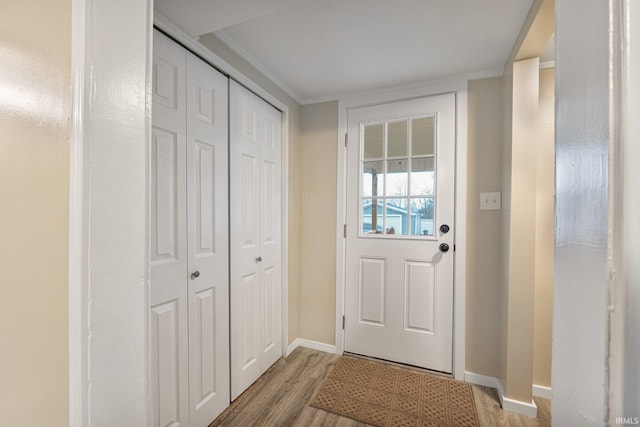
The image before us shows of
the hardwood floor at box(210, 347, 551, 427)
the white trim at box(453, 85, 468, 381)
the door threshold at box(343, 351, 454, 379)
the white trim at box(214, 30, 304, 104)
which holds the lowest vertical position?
the hardwood floor at box(210, 347, 551, 427)

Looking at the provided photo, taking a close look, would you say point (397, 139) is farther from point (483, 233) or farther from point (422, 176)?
point (483, 233)

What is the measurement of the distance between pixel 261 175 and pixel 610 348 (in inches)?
74.2

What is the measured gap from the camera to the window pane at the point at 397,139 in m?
2.12

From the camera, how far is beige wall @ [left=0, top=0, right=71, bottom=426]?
53 cm

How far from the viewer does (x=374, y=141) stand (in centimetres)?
221

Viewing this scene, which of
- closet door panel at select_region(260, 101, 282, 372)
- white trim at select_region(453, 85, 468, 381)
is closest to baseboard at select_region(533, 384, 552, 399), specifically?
white trim at select_region(453, 85, 468, 381)

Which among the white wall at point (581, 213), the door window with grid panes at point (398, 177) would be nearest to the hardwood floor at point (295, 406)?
the door window with grid panes at point (398, 177)

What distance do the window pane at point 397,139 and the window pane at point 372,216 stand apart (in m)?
0.40

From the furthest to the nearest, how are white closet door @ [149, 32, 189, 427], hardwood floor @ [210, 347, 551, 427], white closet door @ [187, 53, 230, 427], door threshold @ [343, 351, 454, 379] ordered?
door threshold @ [343, 351, 454, 379]
hardwood floor @ [210, 347, 551, 427]
white closet door @ [187, 53, 230, 427]
white closet door @ [149, 32, 189, 427]

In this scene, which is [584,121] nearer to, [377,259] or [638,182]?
[638,182]

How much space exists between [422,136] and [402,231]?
0.74 m

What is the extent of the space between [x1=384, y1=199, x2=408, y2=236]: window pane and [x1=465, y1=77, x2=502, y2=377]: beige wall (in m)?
0.44

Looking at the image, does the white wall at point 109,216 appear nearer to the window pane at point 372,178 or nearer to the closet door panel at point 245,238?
the closet door panel at point 245,238

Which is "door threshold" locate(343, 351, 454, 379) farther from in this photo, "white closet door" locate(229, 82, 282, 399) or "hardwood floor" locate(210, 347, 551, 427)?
"white closet door" locate(229, 82, 282, 399)
